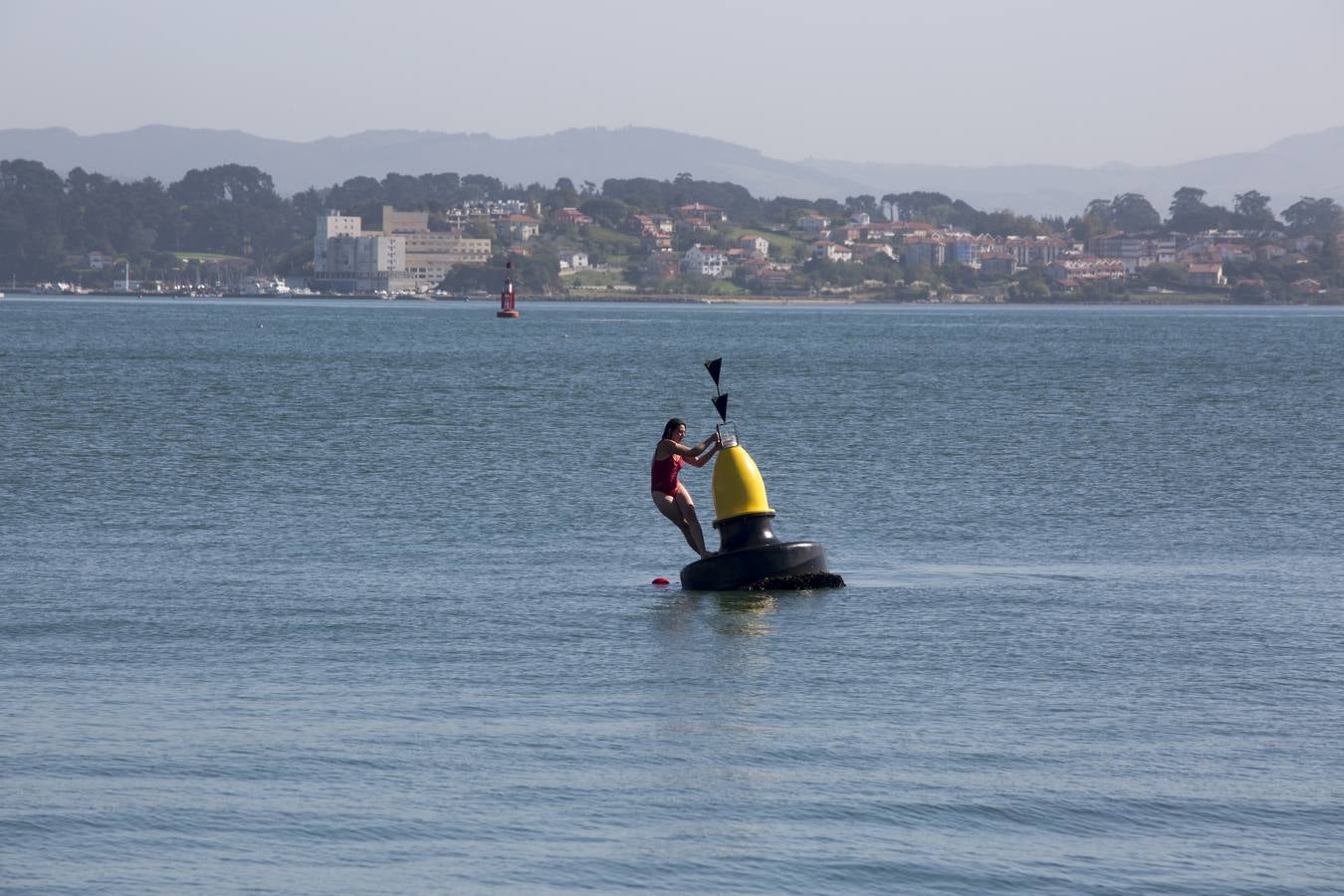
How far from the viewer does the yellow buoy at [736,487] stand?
1870 centimetres

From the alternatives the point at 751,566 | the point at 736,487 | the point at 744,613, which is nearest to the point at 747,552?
the point at 751,566

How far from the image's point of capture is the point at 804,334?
136 metres

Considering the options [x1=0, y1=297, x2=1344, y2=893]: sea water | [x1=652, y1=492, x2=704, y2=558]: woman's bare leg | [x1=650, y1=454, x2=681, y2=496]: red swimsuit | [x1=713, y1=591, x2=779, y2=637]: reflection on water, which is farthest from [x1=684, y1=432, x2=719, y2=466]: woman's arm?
[x1=713, y1=591, x2=779, y2=637]: reflection on water

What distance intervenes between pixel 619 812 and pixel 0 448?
26.1 meters

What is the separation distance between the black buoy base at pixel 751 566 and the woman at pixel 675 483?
585 millimetres

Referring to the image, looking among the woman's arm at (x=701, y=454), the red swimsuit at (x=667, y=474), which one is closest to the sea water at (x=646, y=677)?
the red swimsuit at (x=667, y=474)

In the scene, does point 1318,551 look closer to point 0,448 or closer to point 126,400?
point 0,448

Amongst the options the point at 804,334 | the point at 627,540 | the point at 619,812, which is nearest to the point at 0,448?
the point at 627,540

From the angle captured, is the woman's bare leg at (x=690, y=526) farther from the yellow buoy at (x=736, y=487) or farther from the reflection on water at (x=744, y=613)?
the reflection on water at (x=744, y=613)

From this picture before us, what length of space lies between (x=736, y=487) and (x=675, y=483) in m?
0.89

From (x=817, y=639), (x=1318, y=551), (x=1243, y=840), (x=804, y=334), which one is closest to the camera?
(x=1243, y=840)

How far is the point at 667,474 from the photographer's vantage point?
1931cm

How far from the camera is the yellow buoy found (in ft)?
61.4

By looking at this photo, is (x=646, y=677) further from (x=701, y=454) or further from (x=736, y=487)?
(x=701, y=454)
